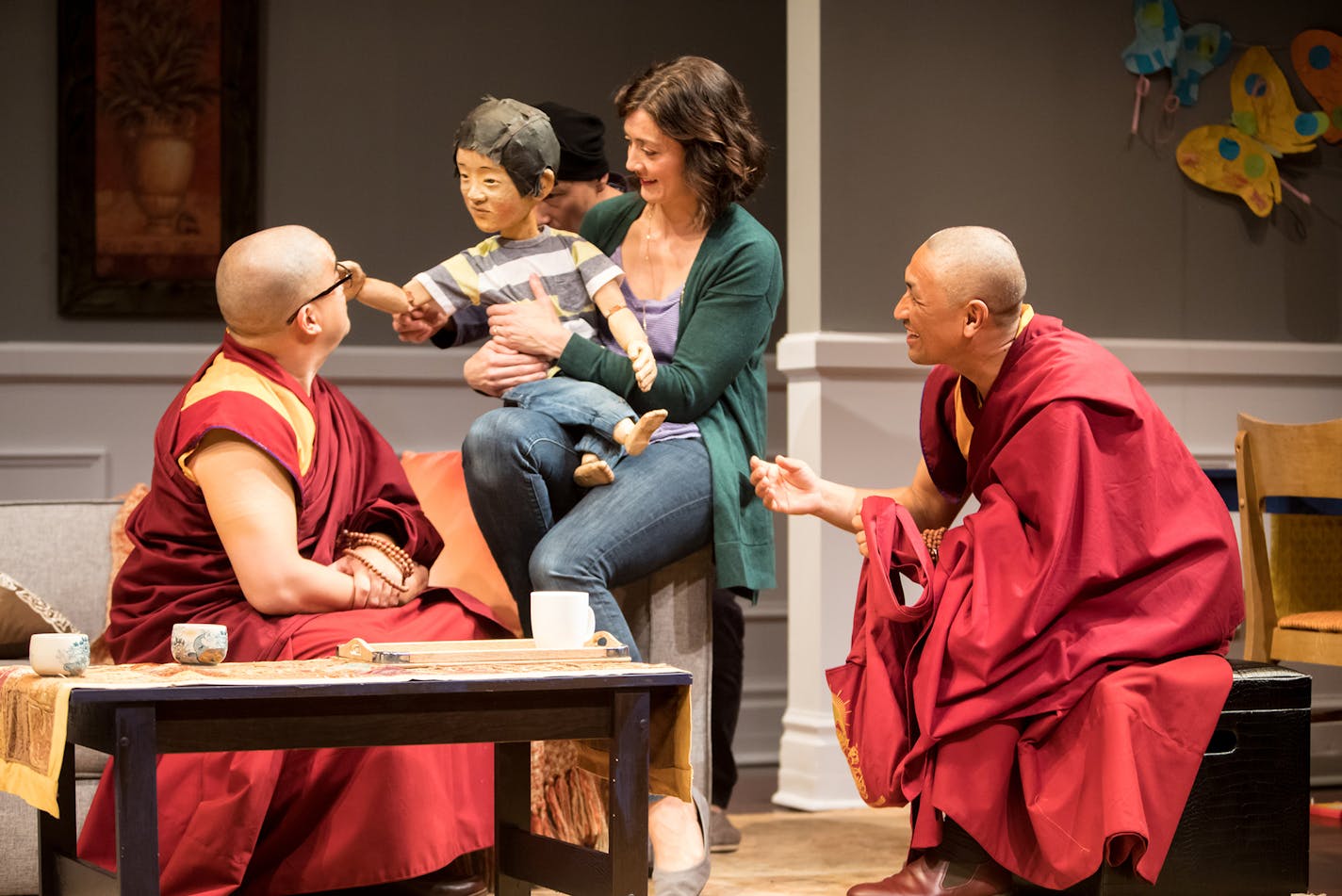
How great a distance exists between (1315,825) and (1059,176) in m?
1.75

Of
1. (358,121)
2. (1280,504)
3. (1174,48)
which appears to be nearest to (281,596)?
(1280,504)

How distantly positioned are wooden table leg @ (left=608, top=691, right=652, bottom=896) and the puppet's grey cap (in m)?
1.16

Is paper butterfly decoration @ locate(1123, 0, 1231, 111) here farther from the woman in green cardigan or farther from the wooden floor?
the wooden floor

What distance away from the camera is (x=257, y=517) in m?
2.61

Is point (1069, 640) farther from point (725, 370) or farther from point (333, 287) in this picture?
point (333, 287)

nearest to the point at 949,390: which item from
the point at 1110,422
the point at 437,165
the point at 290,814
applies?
the point at 1110,422

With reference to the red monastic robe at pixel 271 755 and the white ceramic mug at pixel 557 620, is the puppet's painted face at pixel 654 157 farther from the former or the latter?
the white ceramic mug at pixel 557 620

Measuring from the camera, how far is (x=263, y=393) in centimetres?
276

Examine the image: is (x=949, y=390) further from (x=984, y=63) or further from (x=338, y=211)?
(x=338, y=211)

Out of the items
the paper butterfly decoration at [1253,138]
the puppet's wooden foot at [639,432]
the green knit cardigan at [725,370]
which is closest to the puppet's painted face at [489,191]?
the green knit cardigan at [725,370]

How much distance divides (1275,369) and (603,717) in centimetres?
302

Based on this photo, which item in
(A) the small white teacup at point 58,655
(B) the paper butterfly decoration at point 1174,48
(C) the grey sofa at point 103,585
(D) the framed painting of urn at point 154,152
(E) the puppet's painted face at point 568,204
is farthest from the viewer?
(D) the framed painting of urn at point 154,152

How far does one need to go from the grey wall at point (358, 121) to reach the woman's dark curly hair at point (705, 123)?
2.20 metres

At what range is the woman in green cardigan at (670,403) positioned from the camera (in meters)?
2.93
